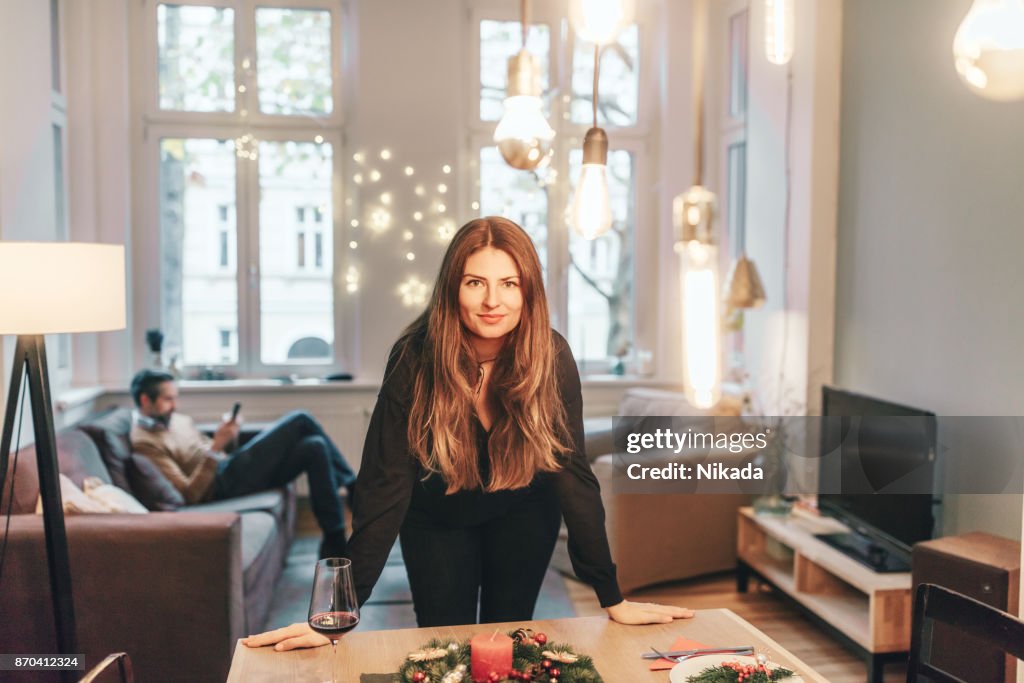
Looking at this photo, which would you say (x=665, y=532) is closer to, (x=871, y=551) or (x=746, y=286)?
(x=871, y=551)

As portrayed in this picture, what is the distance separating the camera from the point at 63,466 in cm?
312

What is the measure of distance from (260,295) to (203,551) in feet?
9.22

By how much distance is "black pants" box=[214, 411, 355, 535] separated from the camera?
3.93m

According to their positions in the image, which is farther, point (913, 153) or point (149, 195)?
point (149, 195)

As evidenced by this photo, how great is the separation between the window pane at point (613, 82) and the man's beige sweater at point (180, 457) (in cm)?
296

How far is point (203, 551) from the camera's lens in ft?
8.54

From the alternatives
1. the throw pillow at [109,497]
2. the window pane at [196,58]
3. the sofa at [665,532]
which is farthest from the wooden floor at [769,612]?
the window pane at [196,58]

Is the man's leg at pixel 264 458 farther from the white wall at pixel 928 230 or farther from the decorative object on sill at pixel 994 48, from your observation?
the decorative object on sill at pixel 994 48

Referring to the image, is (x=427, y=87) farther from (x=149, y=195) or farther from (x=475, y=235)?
(x=475, y=235)

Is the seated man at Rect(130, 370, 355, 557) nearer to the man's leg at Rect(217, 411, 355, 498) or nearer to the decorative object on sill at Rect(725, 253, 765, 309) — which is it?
the man's leg at Rect(217, 411, 355, 498)

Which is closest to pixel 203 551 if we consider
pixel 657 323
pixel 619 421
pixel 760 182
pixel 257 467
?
pixel 257 467

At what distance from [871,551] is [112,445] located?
2922 millimetres

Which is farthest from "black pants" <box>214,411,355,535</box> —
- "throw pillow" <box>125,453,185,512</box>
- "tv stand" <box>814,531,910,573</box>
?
"tv stand" <box>814,531,910,573</box>

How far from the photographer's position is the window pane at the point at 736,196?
517 centimetres
